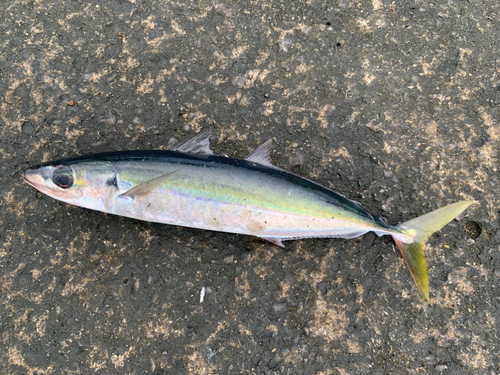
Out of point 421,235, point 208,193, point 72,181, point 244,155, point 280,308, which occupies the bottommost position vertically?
point 280,308

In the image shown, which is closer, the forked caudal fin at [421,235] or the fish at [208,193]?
the fish at [208,193]

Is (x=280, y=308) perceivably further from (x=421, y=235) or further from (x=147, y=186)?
(x=147, y=186)

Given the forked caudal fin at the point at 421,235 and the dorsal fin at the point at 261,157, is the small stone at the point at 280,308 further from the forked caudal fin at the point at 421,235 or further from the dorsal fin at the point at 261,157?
the dorsal fin at the point at 261,157

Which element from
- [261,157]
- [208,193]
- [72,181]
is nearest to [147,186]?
[208,193]

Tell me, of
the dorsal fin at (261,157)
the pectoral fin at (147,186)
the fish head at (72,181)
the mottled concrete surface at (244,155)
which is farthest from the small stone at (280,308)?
the fish head at (72,181)

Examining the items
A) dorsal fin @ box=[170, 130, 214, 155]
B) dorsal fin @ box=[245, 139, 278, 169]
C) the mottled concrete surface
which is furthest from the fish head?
dorsal fin @ box=[245, 139, 278, 169]

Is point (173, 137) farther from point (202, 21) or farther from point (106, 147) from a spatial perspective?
point (202, 21)

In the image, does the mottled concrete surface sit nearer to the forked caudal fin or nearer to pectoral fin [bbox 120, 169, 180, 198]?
the forked caudal fin
